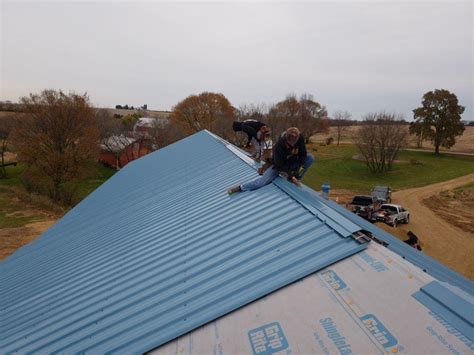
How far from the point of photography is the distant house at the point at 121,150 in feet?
128

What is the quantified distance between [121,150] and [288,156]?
37.2m

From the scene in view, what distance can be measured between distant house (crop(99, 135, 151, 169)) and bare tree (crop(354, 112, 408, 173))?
25.8 meters

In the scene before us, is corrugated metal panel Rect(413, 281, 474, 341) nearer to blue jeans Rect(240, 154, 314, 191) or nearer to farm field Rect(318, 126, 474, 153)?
blue jeans Rect(240, 154, 314, 191)

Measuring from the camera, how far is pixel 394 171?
34.5 meters

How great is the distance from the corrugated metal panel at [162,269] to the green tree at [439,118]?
4003 centimetres

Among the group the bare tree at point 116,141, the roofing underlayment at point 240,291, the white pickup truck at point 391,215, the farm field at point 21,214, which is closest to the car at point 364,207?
the white pickup truck at point 391,215

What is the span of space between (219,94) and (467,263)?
44308mm

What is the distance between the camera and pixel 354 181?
103 ft

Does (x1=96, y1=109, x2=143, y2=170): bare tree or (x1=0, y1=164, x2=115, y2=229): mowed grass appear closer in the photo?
(x1=0, y1=164, x2=115, y2=229): mowed grass

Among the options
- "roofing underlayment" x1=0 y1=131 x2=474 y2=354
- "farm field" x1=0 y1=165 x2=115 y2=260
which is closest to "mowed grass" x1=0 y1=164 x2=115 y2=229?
"farm field" x1=0 y1=165 x2=115 y2=260

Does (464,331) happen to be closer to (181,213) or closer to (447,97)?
(181,213)

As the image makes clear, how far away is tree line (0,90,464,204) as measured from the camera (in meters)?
27.0

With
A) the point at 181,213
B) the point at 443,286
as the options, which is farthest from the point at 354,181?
the point at 443,286

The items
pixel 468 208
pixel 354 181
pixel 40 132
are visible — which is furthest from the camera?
pixel 354 181
